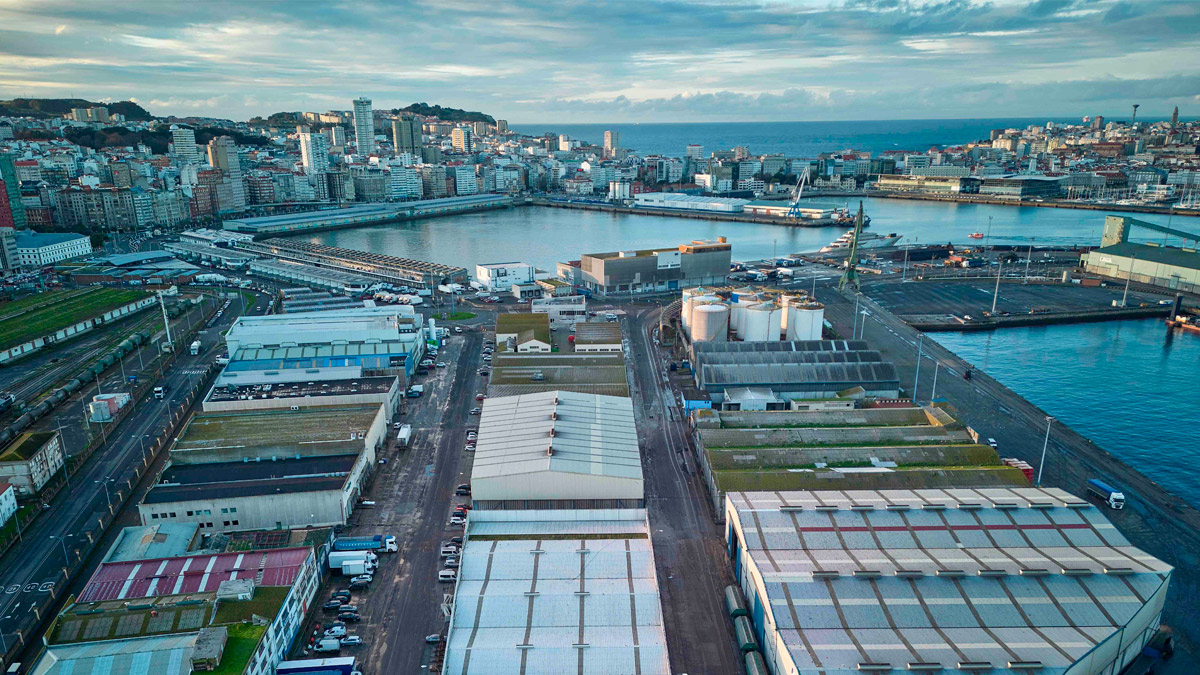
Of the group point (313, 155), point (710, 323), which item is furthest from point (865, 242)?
point (313, 155)

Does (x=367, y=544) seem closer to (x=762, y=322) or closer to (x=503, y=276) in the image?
(x=762, y=322)

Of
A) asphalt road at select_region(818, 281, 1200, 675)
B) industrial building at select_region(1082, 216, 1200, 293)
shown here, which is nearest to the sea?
asphalt road at select_region(818, 281, 1200, 675)

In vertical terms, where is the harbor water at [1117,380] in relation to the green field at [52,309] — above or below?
below

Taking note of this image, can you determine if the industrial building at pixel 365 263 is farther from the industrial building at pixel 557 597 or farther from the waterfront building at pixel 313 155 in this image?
the waterfront building at pixel 313 155

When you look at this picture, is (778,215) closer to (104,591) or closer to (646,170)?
(646,170)

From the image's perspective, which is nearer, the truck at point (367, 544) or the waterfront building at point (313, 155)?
the truck at point (367, 544)

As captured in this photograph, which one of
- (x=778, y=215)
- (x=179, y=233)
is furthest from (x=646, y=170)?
(x=179, y=233)

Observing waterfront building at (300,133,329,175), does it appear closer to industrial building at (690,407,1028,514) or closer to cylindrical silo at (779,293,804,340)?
cylindrical silo at (779,293,804,340)

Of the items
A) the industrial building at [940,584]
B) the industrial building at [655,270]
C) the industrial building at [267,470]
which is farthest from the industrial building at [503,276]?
the industrial building at [940,584]
